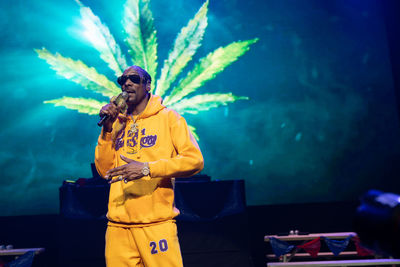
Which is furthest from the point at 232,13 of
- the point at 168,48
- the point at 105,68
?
the point at 105,68

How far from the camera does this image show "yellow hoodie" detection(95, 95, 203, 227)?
198cm

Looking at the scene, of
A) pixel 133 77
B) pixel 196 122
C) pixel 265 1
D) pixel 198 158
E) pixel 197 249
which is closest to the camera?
pixel 198 158

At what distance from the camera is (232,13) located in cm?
562

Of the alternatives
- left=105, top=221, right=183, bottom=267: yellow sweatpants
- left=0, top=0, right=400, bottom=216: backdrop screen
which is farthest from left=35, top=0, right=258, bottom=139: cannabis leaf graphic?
left=105, top=221, right=183, bottom=267: yellow sweatpants

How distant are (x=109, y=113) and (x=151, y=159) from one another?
0.32 m

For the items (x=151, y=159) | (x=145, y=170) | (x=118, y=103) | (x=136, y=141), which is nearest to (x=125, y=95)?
(x=118, y=103)

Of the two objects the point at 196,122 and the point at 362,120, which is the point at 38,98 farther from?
the point at 362,120

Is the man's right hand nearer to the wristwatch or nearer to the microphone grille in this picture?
the microphone grille

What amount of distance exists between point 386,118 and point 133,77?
14.4ft

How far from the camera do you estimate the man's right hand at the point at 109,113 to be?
2.02 metres

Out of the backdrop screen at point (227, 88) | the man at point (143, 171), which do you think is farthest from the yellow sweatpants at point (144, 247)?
the backdrop screen at point (227, 88)

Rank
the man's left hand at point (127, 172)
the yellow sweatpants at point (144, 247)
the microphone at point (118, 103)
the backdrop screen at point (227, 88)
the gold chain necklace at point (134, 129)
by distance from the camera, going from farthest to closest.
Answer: the backdrop screen at point (227, 88) → the gold chain necklace at point (134, 129) → the microphone at point (118, 103) → the yellow sweatpants at point (144, 247) → the man's left hand at point (127, 172)

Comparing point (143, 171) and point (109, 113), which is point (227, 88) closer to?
point (109, 113)

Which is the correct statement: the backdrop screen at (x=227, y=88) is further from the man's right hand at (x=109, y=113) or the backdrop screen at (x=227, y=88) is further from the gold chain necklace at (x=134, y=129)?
the man's right hand at (x=109, y=113)
